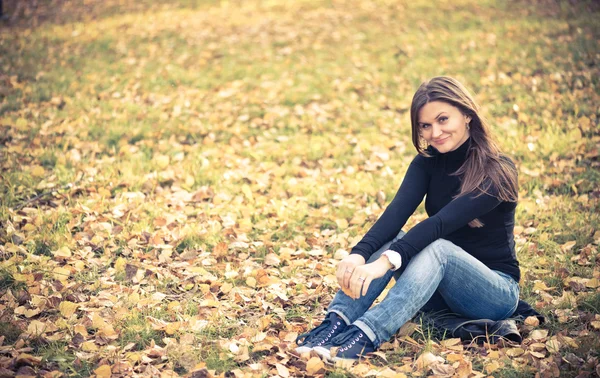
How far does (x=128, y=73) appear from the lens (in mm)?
7773

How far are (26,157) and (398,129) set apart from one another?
3664mm

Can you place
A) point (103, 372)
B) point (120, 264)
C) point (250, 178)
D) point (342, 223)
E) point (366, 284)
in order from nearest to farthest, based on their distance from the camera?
1. point (103, 372)
2. point (366, 284)
3. point (120, 264)
4. point (342, 223)
5. point (250, 178)

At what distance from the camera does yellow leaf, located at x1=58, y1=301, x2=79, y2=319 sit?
3051mm

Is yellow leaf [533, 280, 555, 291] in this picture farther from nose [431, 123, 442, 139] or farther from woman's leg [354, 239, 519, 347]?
nose [431, 123, 442, 139]

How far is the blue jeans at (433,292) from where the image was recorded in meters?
2.70

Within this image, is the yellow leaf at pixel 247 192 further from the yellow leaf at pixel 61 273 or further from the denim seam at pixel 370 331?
the denim seam at pixel 370 331

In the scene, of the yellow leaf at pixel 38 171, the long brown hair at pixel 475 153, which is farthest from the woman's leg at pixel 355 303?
the yellow leaf at pixel 38 171

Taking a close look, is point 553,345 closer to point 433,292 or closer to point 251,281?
point 433,292

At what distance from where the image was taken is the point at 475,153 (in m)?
2.97

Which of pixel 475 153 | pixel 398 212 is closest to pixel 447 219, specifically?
pixel 398 212

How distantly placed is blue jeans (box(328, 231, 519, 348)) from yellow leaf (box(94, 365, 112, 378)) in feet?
3.51

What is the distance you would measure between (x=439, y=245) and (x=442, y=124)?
2.06ft

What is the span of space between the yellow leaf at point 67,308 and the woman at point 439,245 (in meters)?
1.25

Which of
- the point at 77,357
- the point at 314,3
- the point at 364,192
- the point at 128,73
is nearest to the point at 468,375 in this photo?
the point at 77,357
